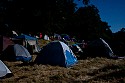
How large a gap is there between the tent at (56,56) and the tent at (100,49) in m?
8.89

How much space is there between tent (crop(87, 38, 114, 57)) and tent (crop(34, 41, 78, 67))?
889 centimetres

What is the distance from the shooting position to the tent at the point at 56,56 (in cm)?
1995

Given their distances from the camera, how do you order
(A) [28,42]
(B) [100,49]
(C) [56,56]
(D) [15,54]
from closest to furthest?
(C) [56,56]
(D) [15,54]
(B) [100,49]
(A) [28,42]

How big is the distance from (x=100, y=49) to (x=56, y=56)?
10664 millimetres

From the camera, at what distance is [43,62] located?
67.7ft

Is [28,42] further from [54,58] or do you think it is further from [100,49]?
[54,58]

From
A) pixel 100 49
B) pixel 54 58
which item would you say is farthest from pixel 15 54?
pixel 100 49

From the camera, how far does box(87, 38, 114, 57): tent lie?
29.3m

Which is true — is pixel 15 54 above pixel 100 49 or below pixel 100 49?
below

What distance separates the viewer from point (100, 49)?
1171 inches

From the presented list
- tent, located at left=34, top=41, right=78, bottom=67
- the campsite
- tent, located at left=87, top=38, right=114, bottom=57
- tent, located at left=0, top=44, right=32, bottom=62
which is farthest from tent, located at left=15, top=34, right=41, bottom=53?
tent, located at left=34, top=41, right=78, bottom=67

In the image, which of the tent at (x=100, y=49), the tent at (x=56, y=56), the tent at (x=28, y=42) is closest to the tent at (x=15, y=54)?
the tent at (x=56, y=56)

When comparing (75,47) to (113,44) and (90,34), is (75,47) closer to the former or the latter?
(113,44)

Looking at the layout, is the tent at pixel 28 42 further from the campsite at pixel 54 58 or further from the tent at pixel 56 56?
the tent at pixel 56 56
